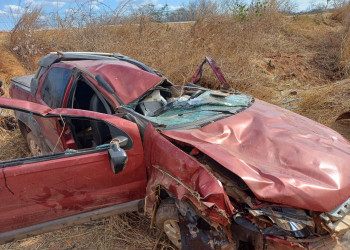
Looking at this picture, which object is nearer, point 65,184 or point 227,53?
point 65,184

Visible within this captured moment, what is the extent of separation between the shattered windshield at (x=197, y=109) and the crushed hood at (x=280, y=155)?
0.19 metres

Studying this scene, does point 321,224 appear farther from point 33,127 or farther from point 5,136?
point 5,136

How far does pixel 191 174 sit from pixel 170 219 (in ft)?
1.84

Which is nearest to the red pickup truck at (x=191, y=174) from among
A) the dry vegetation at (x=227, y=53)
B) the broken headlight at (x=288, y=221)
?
the broken headlight at (x=288, y=221)

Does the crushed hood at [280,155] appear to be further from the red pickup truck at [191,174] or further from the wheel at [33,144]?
the wheel at [33,144]

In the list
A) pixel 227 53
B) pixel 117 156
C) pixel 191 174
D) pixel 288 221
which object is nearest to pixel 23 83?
pixel 117 156

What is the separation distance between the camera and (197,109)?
9.52 ft

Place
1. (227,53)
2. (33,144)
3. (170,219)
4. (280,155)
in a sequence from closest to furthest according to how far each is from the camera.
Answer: (280,155) < (170,219) < (33,144) < (227,53)

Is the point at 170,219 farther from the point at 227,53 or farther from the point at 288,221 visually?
the point at 227,53

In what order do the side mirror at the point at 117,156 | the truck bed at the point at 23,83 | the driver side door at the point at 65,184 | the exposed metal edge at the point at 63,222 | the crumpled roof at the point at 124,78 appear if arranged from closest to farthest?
1. the side mirror at the point at 117,156
2. the driver side door at the point at 65,184
3. the exposed metal edge at the point at 63,222
4. the crumpled roof at the point at 124,78
5. the truck bed at the point at 23,83

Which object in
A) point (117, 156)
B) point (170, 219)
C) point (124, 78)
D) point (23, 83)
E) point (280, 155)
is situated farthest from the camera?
point (23, 83)

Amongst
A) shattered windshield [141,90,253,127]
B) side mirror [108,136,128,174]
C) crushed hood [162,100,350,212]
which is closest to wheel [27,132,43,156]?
shattered windshield [141,90,253,127]

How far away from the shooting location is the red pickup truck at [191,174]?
1.87 m

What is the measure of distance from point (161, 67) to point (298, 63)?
5606 mm
